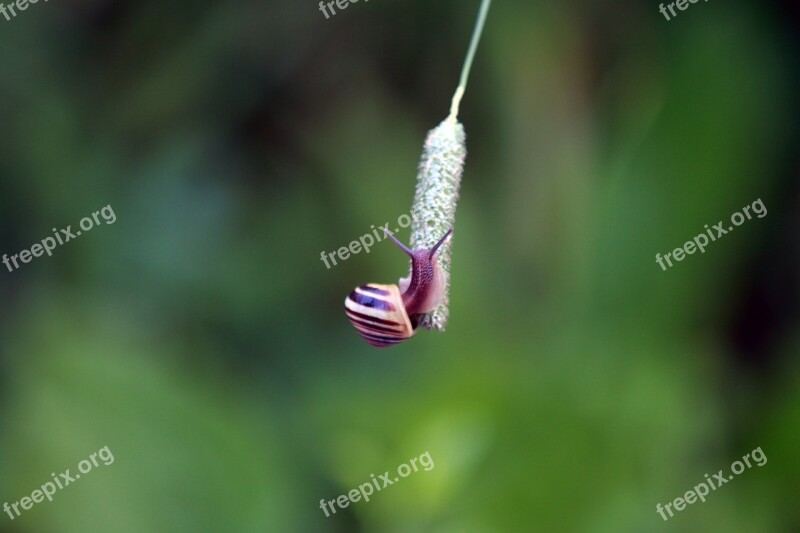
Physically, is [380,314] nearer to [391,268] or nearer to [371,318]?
[371,318]

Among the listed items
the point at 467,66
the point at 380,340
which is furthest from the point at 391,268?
the point at 467,66

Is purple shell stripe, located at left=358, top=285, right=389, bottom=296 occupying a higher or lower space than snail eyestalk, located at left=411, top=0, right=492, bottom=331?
lower

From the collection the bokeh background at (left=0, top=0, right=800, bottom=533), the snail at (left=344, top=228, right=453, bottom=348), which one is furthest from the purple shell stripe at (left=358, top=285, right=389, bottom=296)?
the bokeh background at (left=0, top=0, right=800, bottom=533)

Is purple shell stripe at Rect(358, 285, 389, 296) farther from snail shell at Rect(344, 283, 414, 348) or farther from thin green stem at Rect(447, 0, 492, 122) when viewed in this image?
→ thin green stem at Rect(447, 0, 492, 122)

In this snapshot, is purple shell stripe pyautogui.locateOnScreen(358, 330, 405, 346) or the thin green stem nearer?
the thin green stem

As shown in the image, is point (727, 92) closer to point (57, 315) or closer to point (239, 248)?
point (239, 248)

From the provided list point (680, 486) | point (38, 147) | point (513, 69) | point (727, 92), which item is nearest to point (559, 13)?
point (513, 69)

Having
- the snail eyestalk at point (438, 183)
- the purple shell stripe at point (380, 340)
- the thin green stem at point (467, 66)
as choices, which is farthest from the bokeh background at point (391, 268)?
the thin green stem at point (467, 66)
